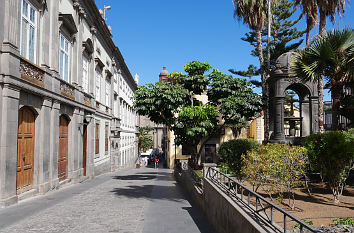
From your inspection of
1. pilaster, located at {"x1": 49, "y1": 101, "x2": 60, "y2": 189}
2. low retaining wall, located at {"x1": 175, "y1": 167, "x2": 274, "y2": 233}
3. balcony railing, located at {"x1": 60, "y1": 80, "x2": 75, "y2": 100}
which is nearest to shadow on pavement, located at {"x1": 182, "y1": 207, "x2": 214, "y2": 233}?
Result: low retaining wall, located at {"x1": 175, "y1": 167, "x2": 274, "y2": 233}

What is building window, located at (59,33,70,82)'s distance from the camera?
14.6 m

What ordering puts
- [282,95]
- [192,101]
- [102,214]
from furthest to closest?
[192,101]
[282,95]
[102,214]

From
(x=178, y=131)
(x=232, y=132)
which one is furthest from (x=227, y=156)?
(x=232, y=132)

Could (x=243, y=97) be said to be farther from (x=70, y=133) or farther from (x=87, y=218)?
(x=87, y=218)

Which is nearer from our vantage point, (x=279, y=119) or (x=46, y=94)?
(x=46, y=94)

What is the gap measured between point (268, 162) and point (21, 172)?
909cm

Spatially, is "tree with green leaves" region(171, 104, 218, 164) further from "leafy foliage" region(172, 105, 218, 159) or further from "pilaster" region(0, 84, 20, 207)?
"pilaster" region(0, 84, 20, 207)

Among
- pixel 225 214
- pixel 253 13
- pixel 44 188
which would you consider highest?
pixel 253 13

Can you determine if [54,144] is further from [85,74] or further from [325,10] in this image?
[325,10]

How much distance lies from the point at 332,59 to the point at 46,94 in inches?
448

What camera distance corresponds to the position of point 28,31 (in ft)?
36.2

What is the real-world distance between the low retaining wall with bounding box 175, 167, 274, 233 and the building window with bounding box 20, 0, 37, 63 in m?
8.72

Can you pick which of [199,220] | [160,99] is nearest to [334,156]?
[199,220]

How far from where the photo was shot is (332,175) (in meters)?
10.3
